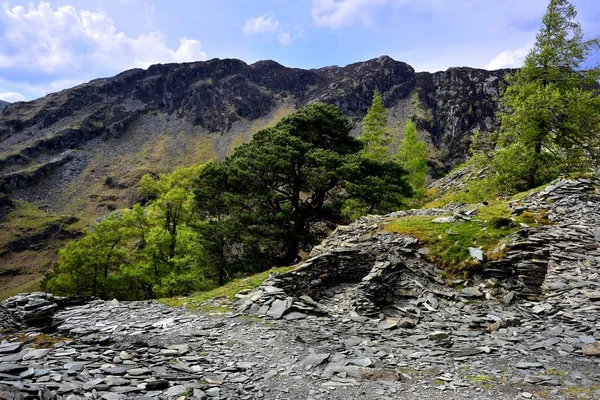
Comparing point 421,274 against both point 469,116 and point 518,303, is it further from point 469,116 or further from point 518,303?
point 469,116

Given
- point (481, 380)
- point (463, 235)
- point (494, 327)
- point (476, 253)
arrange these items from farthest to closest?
1. point (463, 235)
2. point (476, 253)
3. point (494, 327)
4. point (481, 380)

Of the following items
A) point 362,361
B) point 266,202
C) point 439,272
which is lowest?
point 362,361

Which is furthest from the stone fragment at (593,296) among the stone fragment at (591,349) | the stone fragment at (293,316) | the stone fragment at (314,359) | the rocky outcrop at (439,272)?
the stone fragment at (293,316)

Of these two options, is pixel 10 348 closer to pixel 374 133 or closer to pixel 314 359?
pixel 314 359

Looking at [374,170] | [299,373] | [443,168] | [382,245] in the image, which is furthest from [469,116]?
[299,373]

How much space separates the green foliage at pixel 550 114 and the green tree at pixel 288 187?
26.9ft

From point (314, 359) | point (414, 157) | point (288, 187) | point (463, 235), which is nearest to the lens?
point (314, 359)

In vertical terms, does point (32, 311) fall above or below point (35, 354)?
below

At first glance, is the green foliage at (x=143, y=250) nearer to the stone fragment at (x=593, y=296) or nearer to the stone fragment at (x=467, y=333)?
the stone fragment at (x=467, y=333)

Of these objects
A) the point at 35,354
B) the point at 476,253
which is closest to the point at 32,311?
the point at 35,354

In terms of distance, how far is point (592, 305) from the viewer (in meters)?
12.2

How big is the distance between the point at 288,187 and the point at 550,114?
754 inches

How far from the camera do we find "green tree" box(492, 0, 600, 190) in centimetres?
2198

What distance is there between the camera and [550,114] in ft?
72.2
